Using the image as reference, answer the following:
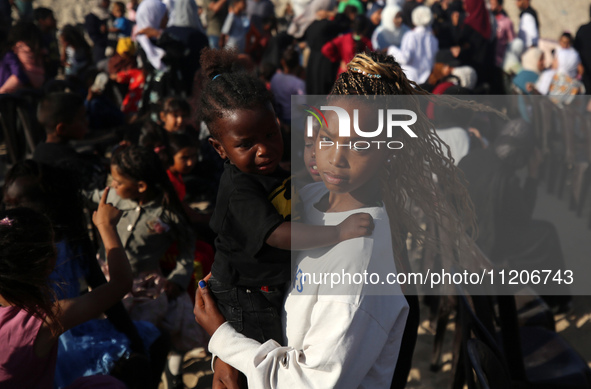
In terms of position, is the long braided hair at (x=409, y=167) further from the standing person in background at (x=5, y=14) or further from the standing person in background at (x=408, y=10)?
the standing person in background at (x=5, y=14)

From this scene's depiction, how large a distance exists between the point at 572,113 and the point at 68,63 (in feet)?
23.5

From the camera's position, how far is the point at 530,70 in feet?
25.0

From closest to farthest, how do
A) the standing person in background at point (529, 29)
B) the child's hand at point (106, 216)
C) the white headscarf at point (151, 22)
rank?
1. the child's hand at point (106, 216)
2. the white headscarf at point (151, 22)
3. the standing person in background at point (529, 29)

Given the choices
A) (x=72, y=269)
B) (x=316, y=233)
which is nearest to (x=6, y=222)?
(x=72, y=269)

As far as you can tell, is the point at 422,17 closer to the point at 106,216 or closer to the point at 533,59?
the point at 533,59

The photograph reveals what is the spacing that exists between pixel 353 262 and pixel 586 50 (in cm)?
696

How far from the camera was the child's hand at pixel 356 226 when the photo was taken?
1.45 meters

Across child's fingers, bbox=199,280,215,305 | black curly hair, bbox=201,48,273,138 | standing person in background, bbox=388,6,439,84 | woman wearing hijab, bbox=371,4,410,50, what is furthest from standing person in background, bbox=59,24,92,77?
child's fingers, bbox=199,280,215,305

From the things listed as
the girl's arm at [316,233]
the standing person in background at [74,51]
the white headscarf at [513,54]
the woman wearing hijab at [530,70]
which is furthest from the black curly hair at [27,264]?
the white headscarf at [513,54]

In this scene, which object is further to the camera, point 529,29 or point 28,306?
point 529,29

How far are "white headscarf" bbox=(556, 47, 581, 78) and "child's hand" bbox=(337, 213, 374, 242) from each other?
23.9 ft

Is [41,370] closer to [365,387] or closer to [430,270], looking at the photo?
[365,387]

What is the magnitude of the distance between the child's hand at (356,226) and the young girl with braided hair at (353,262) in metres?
0.02

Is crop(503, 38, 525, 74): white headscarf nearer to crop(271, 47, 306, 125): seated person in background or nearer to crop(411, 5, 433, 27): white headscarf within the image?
crop(411, 5, 433, 27): white headscarf
